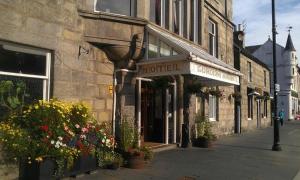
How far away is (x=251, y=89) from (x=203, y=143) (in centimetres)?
1354

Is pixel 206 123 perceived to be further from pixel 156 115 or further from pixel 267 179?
pixel 267 179

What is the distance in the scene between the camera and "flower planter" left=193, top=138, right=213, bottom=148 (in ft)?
48.3

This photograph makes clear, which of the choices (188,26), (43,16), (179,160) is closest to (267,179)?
(179,160)

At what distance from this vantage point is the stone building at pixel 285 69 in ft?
172

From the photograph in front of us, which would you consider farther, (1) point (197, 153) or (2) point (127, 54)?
(1) point (197, 153)

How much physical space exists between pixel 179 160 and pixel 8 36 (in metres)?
6.05

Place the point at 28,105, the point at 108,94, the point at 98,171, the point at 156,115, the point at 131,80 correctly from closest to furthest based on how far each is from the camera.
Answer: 1. the point at 28,105
2. the point at 98,171
3. the point at 108,94
4. the point at 131,80
5. the point at 156,115

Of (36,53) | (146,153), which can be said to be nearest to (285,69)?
(146,153)

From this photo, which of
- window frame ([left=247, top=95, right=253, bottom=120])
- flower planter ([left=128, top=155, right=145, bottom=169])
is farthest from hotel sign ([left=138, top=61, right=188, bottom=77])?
window frame ([left=247, top=95, right=253, bottom=120])

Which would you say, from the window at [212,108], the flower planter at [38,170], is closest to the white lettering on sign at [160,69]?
the flower planter at [38,170]

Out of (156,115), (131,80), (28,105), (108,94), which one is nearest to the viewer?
(28,105)

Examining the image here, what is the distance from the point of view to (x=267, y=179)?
921 centimetres

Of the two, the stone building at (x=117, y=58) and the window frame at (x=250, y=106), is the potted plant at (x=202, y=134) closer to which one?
the stone building at (x=117, y=58)

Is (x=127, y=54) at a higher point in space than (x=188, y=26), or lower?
lower
